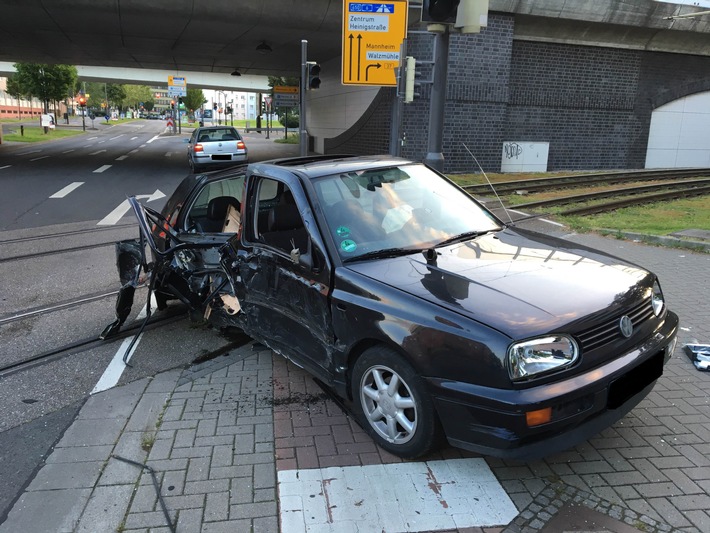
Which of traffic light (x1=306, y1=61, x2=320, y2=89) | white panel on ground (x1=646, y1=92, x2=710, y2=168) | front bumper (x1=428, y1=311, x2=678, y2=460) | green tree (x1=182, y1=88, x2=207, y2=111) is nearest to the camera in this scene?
front bumper (x1=428, y1=311, x2=678, y2=460)

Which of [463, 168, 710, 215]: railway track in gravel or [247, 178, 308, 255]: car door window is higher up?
[247, 178, 308, 255]: car door window

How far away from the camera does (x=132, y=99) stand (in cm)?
11431

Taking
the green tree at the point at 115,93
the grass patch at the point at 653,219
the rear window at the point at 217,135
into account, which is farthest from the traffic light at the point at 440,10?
the green tree at the point at 115,93

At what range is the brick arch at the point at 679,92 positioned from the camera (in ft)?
74.7

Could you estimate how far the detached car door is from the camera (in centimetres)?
358

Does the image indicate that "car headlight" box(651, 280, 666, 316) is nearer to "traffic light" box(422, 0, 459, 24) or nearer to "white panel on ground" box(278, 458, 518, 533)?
"white panel on ground" box(278, 458, 518, 533)

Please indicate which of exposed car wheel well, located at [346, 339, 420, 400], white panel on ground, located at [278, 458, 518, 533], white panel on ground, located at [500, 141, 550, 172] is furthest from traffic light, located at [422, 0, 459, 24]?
white panel on ground, located at [500, 141, 550, 172]

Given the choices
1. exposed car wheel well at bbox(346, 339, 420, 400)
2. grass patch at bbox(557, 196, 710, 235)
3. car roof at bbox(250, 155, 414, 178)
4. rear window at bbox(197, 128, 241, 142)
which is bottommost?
grass patch at bbox(557, 196, 710, 235)

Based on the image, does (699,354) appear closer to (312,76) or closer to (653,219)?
(653,219)

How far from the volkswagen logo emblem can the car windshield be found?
1250 millimetres

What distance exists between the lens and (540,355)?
272cm

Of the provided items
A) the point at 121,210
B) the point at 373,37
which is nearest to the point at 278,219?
the point at 373,37

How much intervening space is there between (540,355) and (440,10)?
6.15 meters

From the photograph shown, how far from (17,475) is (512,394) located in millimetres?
2822
